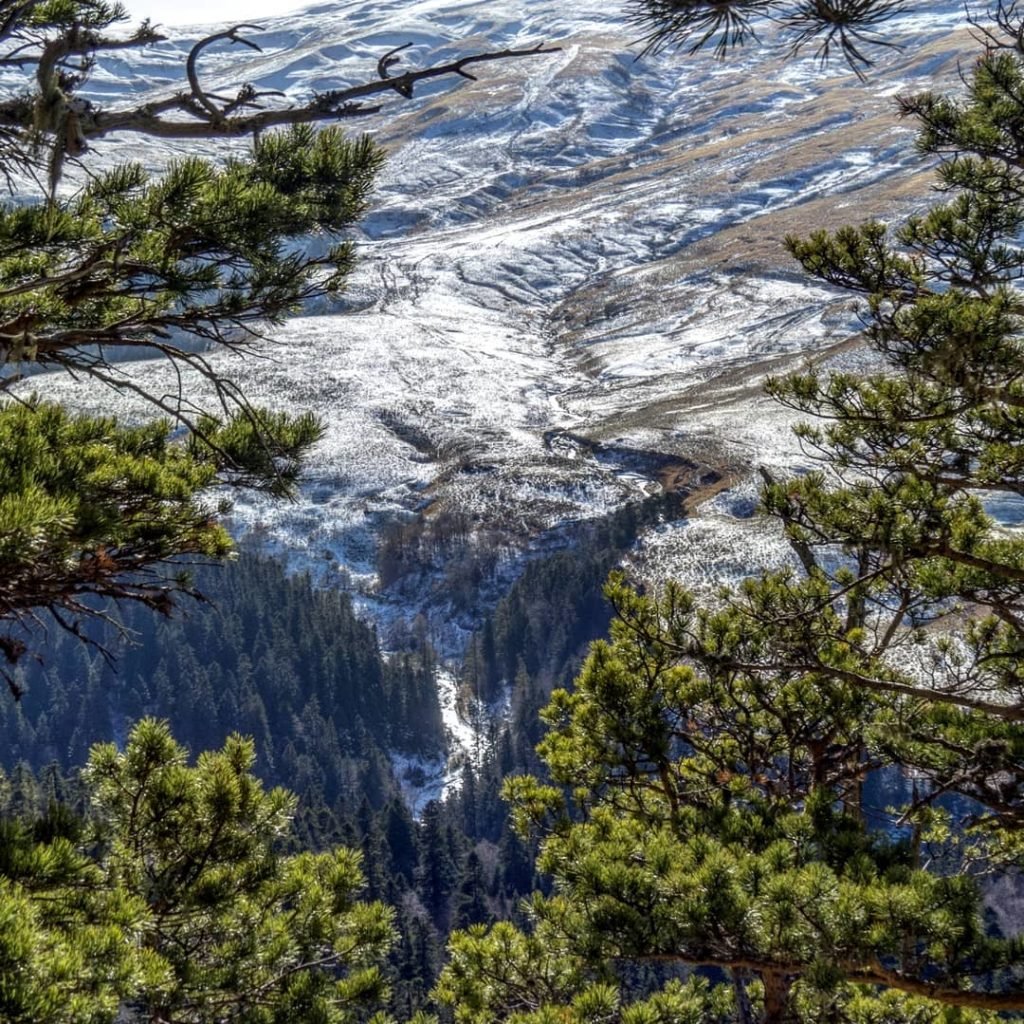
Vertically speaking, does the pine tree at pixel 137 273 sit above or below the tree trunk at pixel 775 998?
above

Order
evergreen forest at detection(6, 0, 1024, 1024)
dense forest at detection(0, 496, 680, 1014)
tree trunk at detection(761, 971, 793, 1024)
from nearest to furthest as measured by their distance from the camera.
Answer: evergreen forest at detection(6, 0, 1024, 1024), tree trunk at detection(761, 971, 793, 1024), dense forest at detection(0, 496, 680, 1014)

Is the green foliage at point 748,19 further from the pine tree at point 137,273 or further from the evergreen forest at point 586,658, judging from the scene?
the pine tree at point 137,273

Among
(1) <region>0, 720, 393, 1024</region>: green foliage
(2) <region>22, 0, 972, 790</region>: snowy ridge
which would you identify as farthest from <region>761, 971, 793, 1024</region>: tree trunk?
(2) <region>22, 0, 972, 790</region>: snowy ridge

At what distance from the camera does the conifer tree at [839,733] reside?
242 inches

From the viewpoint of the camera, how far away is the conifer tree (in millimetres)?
6137

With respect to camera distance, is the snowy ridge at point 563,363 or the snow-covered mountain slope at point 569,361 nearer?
the snowy ridge at point 563,363

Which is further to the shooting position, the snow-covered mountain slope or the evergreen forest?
the snow-covered mountain slope

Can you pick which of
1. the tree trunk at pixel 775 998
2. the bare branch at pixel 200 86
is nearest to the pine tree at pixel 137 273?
the bare branch at pixel 200 86

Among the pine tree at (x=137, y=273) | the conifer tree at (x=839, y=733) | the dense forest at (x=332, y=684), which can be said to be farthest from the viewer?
the dense forest at (x=332, y=684)

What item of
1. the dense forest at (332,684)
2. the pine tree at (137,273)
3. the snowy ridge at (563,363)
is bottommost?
the dense forest at (332,684)

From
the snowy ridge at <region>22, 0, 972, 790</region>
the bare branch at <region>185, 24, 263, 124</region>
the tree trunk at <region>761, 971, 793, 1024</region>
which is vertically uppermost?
the bare branch at <region>185, 24, 263, 124</region>

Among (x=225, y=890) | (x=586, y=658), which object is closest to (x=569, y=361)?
(x=586, y=658)

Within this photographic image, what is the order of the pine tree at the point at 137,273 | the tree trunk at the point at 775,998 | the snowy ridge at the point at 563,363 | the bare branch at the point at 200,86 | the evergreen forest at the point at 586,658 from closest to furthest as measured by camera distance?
the bare branch at the point at 200,86 < the pine tree at the point at 137,273 < the evergreen forest at the point at 586,658 < the tree trunk at the point at 775,998 < the snowy ridge at the point at 563,363

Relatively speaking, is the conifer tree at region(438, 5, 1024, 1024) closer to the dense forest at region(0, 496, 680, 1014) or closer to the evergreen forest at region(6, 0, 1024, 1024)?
the evergreen forest at region(6, 0, 1024, 1024)
